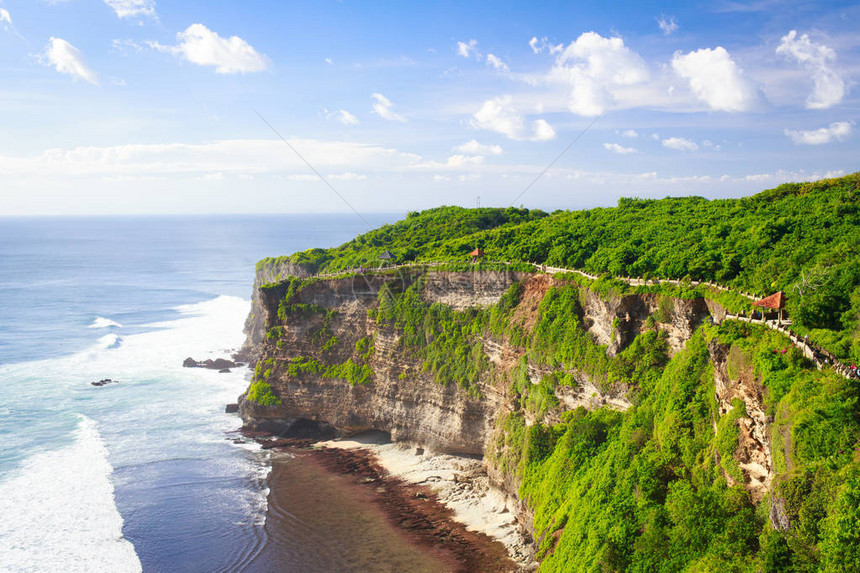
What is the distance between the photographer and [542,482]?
42375mm

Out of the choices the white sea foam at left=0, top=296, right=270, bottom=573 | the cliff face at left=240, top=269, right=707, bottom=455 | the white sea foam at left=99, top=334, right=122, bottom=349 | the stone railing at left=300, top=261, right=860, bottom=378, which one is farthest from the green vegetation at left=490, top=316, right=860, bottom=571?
the white sea foam at left=99, top=334, right=122, bottom=349

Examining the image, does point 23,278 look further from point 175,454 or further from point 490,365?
point 490,365

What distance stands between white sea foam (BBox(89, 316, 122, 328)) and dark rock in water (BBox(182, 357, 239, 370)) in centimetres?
3051

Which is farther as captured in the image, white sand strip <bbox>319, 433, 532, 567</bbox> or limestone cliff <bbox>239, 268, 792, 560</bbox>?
white sand strip <bbox>319, 433, 532, 567</bbox>

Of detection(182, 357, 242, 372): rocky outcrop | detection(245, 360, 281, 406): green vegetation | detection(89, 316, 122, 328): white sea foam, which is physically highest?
detection(245, 360, 281, 406): green vegetation

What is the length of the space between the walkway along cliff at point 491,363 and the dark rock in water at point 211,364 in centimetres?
2107

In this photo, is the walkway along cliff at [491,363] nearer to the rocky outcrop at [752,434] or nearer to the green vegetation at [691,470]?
the rocky outcrop at [752,434]

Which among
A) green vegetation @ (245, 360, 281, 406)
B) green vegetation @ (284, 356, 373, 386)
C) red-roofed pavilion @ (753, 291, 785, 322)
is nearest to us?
red-roofed pavilion @ (753, 291, 785, 322)

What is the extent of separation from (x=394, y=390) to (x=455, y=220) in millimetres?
35052

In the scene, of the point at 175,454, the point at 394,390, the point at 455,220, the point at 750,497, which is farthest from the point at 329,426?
the point at 750,497

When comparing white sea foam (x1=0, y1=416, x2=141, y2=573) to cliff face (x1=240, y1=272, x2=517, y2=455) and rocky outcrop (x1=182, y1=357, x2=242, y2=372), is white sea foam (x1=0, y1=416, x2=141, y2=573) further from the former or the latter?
rocky outcrop (x1=182, y1=357, x2=242, y2=372)

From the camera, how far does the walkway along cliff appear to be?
98.7 feet

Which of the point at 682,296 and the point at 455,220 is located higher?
the point at 455,220

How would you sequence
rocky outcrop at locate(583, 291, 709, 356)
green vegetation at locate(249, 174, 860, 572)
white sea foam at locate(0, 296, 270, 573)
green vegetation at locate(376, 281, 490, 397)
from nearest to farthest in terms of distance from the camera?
green vegetation at locate(249, 174, 860, 572)
rocky outcrop at locate(583, 291, 709, 356)
white sea foam at locate(0, 296, 270, 573)
green vegetation at locate(376, 281, 490, 397)
